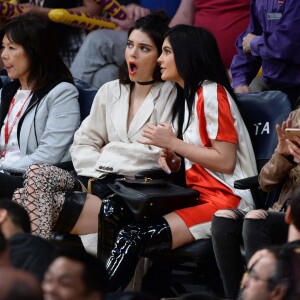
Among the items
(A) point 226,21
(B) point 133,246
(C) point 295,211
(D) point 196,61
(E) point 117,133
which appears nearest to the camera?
(C) point 295,211

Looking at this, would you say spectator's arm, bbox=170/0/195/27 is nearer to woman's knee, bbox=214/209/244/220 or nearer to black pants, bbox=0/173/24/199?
black pants, bbox=0/173/24/199

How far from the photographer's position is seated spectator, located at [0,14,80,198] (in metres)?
6.32

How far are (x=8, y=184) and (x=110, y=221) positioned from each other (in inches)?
30.3

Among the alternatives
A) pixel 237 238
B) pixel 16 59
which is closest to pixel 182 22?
pixel 16 59

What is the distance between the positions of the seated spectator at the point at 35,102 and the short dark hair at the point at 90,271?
2.94 m

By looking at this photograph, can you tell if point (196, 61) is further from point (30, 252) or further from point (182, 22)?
point (30, 252)

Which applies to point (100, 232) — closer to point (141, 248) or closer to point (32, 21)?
point (141, 248)

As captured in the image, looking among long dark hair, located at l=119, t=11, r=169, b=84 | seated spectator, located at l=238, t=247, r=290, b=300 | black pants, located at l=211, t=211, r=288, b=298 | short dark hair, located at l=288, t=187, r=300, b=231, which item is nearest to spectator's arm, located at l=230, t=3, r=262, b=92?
long dark hair, located at l=119, t=11, r=169, b=84

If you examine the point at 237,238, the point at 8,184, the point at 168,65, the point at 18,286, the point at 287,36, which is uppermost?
the point at 18,286

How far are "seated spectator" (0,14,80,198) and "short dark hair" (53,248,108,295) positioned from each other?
116 inches

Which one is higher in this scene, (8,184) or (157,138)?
(157,138)

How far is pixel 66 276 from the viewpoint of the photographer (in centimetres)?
321

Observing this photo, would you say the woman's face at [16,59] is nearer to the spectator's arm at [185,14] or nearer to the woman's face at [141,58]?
the woman's face at [141,58]

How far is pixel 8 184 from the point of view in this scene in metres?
5.84
